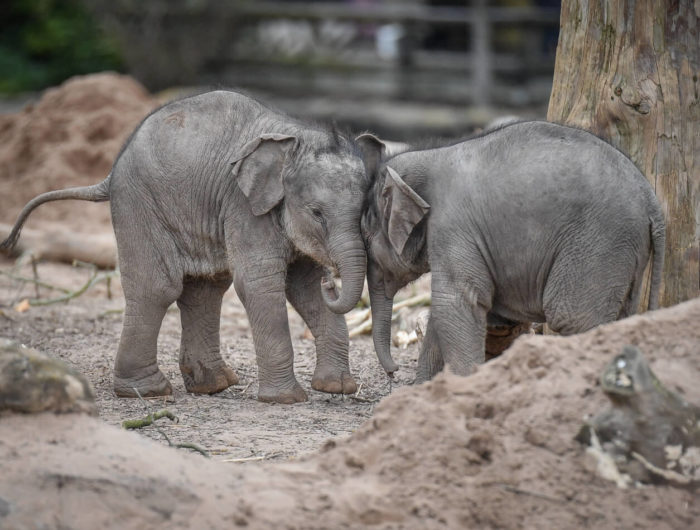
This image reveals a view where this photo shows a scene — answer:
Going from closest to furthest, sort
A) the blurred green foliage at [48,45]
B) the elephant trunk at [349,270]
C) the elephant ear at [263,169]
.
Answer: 1. the elephant trunk at [349,270]
2. the elephant ear at [263,169]
3. the blurred green foliage at [48,45]

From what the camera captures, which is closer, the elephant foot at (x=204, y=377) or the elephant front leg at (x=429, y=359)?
the elephant front leg at (x=429, y=359)

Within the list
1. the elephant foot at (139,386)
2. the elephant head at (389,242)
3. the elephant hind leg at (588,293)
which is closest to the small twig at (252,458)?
the elephant head at (389,242)

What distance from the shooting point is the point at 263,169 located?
21.6 ft

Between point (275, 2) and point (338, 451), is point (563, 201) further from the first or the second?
point (275, 2)

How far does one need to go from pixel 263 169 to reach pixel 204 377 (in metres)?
1.56

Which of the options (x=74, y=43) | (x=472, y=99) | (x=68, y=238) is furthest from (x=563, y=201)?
(x=74, y=43)

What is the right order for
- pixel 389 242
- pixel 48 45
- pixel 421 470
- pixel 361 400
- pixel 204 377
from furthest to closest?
pixel 48 45 → pixel 204 377 → pixel 361 400 → pixel 389 242 → pixel 421 470

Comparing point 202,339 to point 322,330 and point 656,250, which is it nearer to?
point 322,330

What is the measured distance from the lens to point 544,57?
1819cm

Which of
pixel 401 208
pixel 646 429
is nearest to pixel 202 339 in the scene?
pixel 401 208

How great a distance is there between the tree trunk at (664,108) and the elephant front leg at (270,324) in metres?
2.19

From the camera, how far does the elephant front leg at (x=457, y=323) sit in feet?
19.7

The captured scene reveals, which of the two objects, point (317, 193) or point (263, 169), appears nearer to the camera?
point (317, 193)

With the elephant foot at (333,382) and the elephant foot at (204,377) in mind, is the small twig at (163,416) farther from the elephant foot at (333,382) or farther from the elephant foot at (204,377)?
the elephant foot at (333,382)
